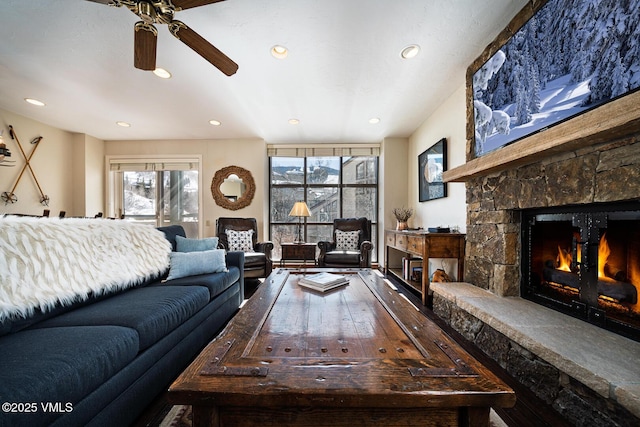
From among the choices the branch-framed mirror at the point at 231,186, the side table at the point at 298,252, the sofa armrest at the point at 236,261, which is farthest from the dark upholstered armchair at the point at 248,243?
the sofa armrest at the point at 236,261

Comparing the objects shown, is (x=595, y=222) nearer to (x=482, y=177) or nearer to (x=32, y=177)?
(x=482, y=177)

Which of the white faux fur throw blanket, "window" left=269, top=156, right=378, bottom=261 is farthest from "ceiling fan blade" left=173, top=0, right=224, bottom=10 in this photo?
"window" left=269, top=156, right=378, bottom=261

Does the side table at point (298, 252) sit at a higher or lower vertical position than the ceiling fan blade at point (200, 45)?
lower

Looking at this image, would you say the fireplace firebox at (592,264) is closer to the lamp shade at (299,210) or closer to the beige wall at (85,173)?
the lamp shade at (299,210)

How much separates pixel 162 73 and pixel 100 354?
266cm

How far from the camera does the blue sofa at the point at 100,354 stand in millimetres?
758

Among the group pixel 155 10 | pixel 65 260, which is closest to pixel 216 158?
pixel 155 10

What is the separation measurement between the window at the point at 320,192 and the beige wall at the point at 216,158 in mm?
349

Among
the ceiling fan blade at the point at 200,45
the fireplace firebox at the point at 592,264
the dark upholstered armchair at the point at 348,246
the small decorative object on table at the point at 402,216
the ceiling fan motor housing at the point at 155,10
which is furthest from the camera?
the small decorative object on table at the point at 402,216

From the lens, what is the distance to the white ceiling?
1775 mm

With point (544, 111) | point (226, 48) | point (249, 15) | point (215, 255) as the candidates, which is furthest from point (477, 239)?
point (226, 48)

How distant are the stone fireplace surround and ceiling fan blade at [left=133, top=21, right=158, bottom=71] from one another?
2.68m

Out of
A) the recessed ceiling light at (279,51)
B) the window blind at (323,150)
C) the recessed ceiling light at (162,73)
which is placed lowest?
the window blind at (323,150)

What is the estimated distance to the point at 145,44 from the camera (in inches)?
65.1
